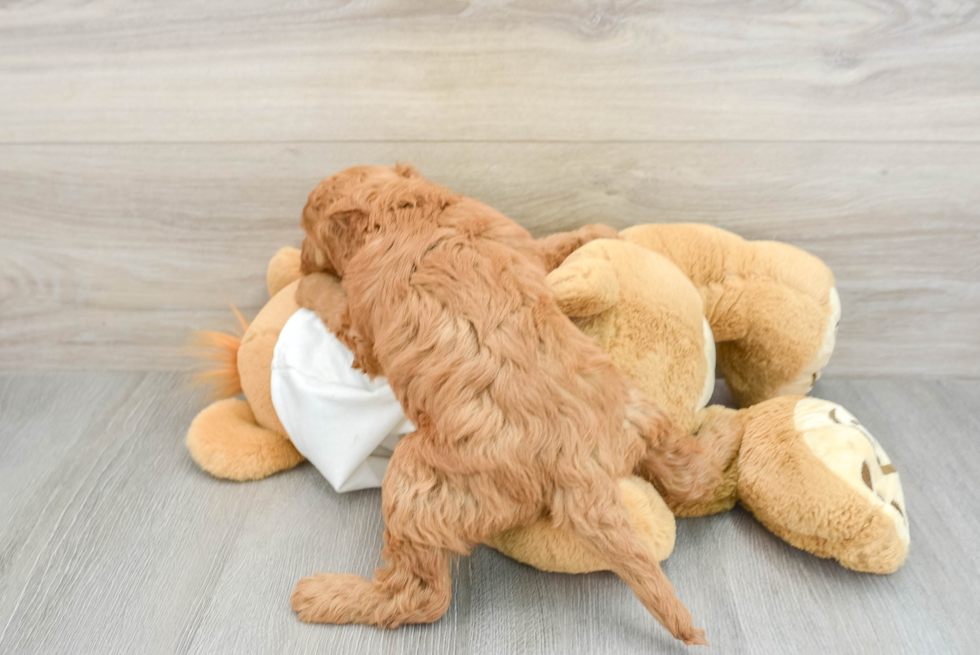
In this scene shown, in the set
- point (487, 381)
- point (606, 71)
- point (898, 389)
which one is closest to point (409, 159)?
point (606, 71)

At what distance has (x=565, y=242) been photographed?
0.80 m

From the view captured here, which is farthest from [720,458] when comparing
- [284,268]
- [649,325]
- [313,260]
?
[284,268]

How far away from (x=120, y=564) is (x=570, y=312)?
1.98 feet

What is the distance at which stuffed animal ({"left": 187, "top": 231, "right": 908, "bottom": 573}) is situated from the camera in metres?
Result: 0.70

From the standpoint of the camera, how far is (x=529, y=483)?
0.62m

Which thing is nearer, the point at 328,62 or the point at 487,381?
the point at 487,381

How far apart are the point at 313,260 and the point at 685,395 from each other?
0.46 m

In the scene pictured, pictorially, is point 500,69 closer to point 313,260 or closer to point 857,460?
point 313,260

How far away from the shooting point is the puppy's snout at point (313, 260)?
2.47 feet

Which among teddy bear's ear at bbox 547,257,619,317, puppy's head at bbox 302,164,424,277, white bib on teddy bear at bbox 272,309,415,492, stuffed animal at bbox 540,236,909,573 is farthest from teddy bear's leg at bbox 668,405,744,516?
puppy's head at bbox 302,164,424,277

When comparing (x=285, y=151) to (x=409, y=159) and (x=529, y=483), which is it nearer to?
(x=409, y=159)

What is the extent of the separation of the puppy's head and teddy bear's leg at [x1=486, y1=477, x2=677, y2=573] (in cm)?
36

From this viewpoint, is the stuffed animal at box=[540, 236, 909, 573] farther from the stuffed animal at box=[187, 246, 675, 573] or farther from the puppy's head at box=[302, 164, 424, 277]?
the puppy's head at box=[302, 164, 424, 277]

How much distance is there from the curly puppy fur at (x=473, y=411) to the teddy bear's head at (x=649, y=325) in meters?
0.06
